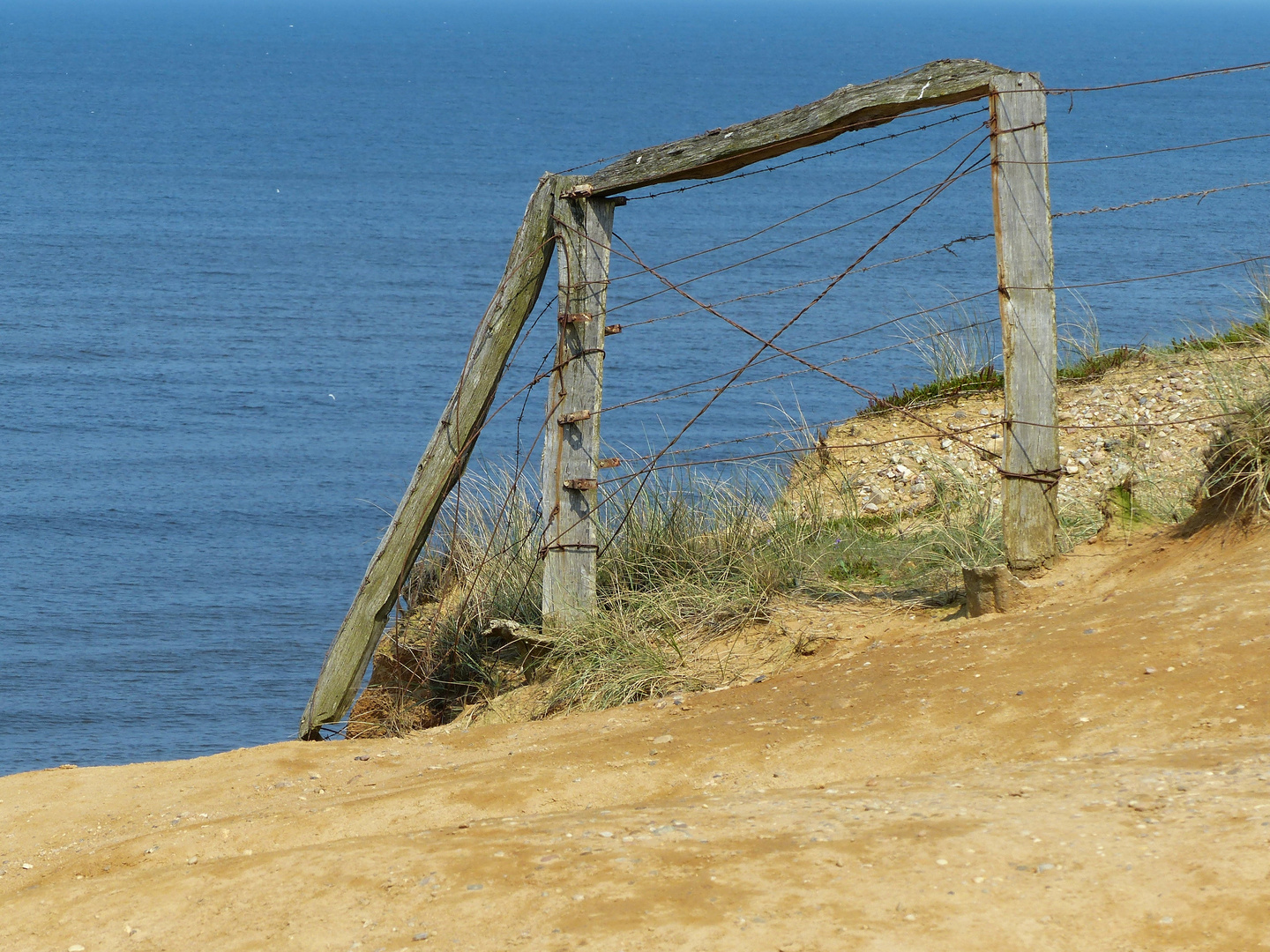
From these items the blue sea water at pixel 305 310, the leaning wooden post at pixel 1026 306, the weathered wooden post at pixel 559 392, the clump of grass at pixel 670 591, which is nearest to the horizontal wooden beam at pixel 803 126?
the weathered wooden post at pixel 559 392

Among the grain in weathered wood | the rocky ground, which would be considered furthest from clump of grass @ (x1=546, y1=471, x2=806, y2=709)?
the grain in weathered wood

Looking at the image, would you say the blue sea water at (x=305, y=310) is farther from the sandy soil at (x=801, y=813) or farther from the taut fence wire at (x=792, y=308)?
the sandy soil at (x=801, y=813)

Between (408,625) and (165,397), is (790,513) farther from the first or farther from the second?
(165,397)

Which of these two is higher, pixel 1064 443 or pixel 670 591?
pixel 1064 443

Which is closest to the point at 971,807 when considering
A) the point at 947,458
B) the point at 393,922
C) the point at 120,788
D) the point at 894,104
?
the point at 393,922

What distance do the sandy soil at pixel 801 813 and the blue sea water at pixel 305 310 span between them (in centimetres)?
215

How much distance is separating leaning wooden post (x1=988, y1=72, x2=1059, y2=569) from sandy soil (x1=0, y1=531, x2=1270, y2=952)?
0.35 metres

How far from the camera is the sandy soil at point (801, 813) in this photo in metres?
3.68

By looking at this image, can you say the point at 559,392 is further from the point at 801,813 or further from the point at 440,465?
the point at 801,813

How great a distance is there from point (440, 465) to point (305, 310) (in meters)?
14.5

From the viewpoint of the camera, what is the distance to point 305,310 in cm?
2100

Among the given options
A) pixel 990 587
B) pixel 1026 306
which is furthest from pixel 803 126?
pixel 990 587

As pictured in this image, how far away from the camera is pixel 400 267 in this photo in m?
24.2

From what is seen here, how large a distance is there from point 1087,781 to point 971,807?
0.38 metres
